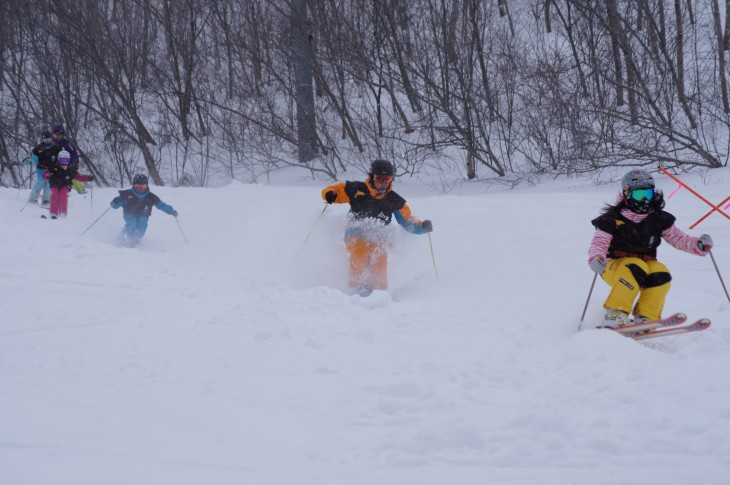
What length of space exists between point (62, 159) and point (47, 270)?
524 centimetres

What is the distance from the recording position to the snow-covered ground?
7.68 feet

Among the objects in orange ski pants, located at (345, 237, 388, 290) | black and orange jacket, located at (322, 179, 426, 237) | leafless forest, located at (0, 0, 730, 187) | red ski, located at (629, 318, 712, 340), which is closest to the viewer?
red ski, located at (629, 318, 712, 340)

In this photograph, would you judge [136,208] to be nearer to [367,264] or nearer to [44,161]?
[44,161]

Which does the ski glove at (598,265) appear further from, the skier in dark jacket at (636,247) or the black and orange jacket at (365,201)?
the black and orange jacket at (365,201)

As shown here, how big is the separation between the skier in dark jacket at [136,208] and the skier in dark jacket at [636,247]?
6.40m

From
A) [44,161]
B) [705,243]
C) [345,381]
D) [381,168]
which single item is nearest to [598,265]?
[705,243]

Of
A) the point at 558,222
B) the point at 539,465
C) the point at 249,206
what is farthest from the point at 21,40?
the point at 539,465

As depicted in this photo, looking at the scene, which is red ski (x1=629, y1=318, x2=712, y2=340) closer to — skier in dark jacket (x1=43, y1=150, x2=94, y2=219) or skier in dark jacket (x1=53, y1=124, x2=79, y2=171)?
skier in dark jacket (x1=43, y1=150, x2=94, y2=219)

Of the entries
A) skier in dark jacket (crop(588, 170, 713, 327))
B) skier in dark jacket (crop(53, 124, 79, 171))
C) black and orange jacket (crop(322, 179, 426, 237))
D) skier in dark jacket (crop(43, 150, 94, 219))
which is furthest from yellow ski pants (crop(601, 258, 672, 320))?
skier in dark jacket (crop(53, 124, 79, 171))

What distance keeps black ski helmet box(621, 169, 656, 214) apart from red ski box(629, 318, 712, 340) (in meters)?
0.96

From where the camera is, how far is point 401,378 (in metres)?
3.08

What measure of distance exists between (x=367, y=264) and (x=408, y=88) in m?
9.87

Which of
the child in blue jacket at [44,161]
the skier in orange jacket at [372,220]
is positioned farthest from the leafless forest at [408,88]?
the skier in orange jacket at [372,220]

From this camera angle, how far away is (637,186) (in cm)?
434
